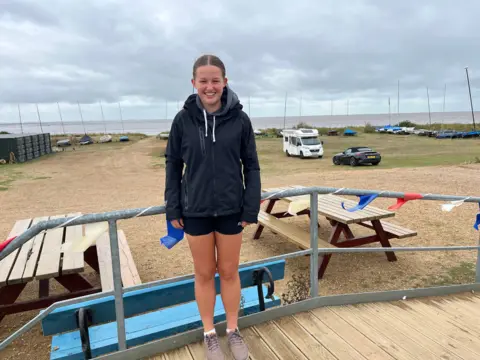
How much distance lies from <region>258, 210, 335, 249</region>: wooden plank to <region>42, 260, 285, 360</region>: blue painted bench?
2.43 meters

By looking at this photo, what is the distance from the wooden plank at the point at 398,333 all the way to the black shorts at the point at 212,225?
4.61ft

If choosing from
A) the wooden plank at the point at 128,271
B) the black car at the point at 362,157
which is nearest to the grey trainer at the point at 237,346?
the wooden plank at the point at 128,271

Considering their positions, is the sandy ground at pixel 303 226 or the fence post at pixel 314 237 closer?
the fence post at pixel 314 237

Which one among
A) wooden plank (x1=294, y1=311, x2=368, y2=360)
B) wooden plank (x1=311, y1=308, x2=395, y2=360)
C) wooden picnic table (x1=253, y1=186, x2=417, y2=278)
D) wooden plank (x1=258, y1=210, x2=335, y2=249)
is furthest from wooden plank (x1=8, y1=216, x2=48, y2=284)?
wooden plank (x1=258, y1=210, x2=335, y2=249)

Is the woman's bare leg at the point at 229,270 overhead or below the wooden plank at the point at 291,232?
overhead

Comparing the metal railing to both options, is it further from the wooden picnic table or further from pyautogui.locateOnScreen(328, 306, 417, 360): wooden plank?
the wooden picnic table

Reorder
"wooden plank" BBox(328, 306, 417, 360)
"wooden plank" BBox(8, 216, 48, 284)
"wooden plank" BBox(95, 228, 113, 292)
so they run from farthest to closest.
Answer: "wooden plank" BBox(95, 228, 113, 292), "wooden plank" BBox(8, 216, 48, 284), "wooden plank" BBox(328, 306, 417, 360)

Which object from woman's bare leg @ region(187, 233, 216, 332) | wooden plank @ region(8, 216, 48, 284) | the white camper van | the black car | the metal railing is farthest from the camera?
the white camper van

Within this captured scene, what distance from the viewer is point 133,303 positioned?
8.76ft

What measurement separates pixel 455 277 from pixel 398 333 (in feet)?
10.3

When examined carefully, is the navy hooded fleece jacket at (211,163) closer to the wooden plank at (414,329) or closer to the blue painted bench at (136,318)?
the blue painted bench at (136,318)

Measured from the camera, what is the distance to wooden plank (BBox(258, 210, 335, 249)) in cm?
547

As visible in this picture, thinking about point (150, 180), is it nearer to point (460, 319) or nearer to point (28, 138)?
point (460, 319)

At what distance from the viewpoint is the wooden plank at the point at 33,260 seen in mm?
3492
